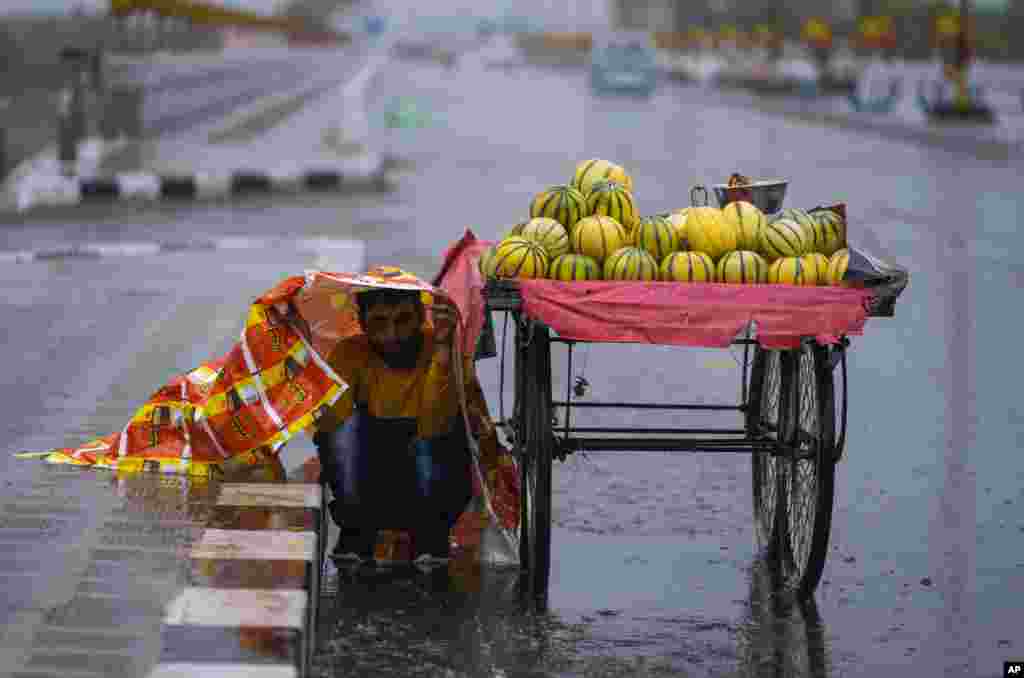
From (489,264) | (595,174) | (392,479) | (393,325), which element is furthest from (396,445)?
(595,174)

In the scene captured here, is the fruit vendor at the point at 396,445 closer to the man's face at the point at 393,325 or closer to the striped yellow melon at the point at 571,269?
the man's face at the point at 393,325

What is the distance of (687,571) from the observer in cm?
704

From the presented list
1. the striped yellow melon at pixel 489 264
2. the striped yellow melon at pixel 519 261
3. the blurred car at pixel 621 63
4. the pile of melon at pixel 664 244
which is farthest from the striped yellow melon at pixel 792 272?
the blurred car at pixel 621 63

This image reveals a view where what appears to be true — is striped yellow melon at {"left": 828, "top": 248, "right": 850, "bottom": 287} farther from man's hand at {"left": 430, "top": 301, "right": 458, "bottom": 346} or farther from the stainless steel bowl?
man's hand at {"left": 430, "top": 301, "right": 458, "bottom": 346}

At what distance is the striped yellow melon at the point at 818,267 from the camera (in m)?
6.42

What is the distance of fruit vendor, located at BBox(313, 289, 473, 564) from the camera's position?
22.5 feet

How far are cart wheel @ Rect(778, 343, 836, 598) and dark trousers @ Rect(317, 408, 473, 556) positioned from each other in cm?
112

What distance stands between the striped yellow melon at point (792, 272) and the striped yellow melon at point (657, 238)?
380mm

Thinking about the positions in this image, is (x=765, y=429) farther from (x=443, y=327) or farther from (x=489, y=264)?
(x=489, y=264)

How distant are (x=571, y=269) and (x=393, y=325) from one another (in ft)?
2.30

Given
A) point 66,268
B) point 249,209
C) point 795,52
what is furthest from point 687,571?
point 795,52

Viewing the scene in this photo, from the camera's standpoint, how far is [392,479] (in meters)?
6.88

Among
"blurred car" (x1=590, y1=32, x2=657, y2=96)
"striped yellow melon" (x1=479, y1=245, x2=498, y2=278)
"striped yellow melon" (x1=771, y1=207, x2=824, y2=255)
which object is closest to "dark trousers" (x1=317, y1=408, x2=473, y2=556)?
"striped yellow melon" (x1=479, y1=245, x2=498, y2=278)

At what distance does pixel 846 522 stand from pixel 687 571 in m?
1.07
